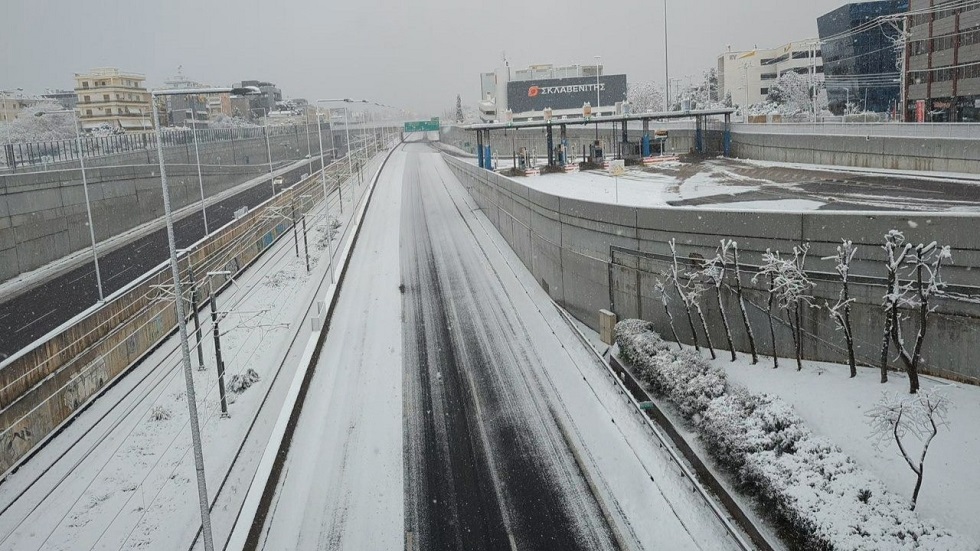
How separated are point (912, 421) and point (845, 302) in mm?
3967

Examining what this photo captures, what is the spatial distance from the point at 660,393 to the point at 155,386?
1712cm

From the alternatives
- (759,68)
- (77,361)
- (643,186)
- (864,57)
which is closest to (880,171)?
(643,186)

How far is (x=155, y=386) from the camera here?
24.3m

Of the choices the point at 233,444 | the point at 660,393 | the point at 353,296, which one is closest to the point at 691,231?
the point at 660,393

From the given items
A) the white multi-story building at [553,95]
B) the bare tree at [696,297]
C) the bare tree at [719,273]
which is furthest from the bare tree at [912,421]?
the white multi-story building at [553,95]

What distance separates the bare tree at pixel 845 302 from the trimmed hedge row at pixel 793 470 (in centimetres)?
247

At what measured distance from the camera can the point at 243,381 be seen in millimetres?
24188

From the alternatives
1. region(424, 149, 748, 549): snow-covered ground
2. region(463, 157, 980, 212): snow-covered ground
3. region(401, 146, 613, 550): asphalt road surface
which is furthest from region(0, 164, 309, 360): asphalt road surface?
region(463, 157, 980, 212): snow-covered ground

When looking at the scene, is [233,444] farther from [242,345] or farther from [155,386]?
[242,345]

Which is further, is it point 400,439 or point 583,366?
point 583,366

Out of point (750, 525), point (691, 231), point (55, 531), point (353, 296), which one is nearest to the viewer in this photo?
point (750, 525)

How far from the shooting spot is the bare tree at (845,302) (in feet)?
54.1

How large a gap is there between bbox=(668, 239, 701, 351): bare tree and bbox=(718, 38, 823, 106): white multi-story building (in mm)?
98561

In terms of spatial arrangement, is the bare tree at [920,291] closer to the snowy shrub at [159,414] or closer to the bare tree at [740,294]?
the bare tree at [740,294]
